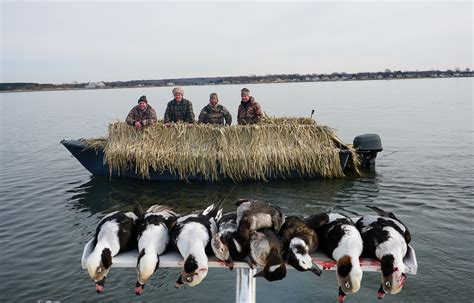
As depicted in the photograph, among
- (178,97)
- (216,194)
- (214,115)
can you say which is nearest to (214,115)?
(214,115)

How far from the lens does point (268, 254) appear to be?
3.52m

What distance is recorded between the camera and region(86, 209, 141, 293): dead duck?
3.53 metres

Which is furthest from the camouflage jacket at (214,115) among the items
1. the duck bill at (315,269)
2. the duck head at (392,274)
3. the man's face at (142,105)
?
the duck head at (392,274)

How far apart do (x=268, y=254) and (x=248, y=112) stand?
9221 millimetres

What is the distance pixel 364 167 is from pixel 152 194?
282 inches

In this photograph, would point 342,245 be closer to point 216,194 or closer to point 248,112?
point 216,194

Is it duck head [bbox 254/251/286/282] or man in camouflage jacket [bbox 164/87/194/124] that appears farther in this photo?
man in camouflage jacket [bbox 164/87/194/124]

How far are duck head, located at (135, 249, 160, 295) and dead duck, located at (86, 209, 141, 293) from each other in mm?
272

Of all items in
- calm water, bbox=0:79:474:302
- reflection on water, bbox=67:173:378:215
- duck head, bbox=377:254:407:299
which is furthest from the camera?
reflection on water, bbox=67:173:378:215

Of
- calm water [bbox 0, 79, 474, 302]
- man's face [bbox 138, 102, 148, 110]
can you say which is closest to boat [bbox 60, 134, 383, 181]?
calm water [bbox 0, 79, 474, 302]

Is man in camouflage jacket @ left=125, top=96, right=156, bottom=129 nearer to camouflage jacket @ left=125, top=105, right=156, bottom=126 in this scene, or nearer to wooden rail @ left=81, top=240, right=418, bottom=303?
camouflage jacket @ left=125, top=105, right=156, bottom=126

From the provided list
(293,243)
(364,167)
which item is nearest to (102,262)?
(293,243)

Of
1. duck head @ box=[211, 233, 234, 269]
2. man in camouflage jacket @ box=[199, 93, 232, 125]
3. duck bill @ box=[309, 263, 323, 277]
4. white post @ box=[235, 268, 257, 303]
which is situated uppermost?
man in camouflage jacket @ box=[199, 93, 232, 125]

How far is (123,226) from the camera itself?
3865 millimetres
